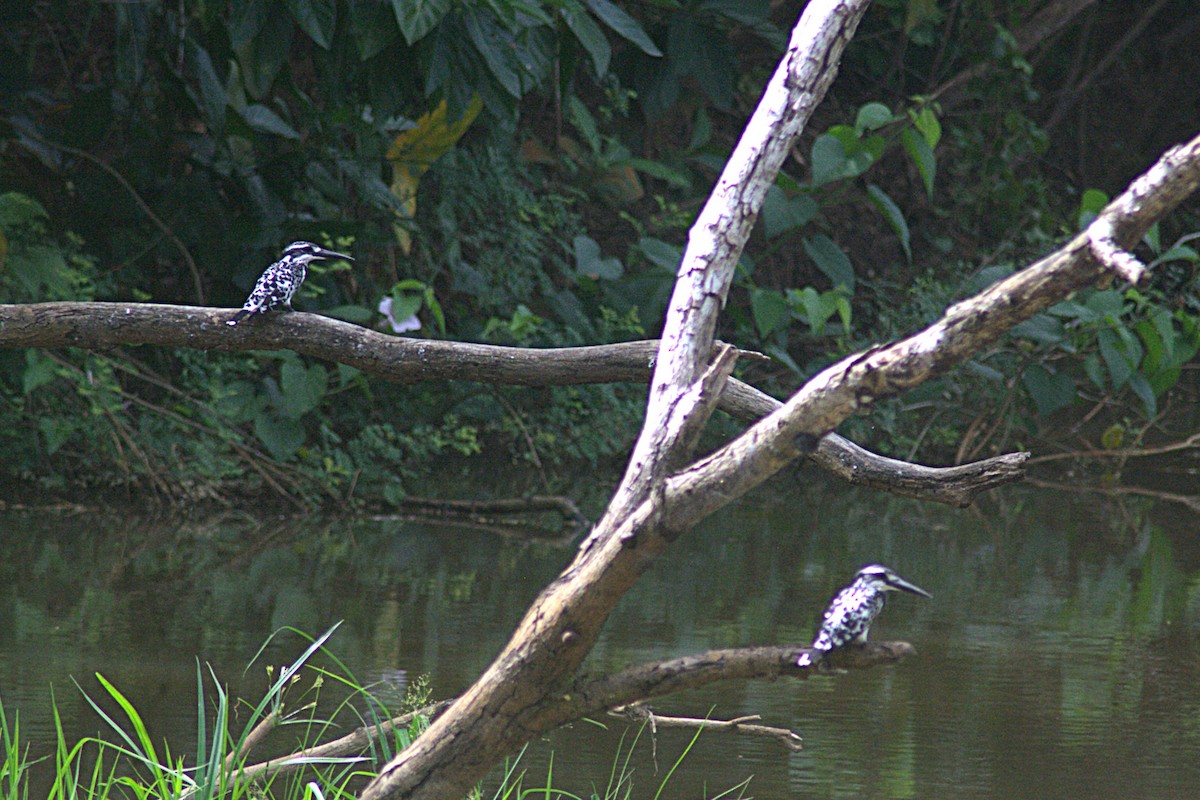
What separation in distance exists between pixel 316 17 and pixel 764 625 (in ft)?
6.05

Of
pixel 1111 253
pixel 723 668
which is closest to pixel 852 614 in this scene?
pixel 723 668

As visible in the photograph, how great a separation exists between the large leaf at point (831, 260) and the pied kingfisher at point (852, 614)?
359 cm

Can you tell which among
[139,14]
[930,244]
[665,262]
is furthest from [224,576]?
[930,244]

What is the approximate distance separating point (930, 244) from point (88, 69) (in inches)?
150

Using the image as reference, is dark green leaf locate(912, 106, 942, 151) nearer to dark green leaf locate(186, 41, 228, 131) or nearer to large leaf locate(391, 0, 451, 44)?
large leaf locate(391, 0, 451, 44)

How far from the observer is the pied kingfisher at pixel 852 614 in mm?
1186

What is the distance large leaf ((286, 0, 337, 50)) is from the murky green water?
53.3 inches

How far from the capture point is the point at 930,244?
6.38 m

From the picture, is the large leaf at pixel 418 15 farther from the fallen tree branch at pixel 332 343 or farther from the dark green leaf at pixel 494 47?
the fallen tree branch at pixel 332 343

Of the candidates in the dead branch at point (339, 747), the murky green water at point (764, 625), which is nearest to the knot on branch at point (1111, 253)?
the dead branch at point (339, 747)

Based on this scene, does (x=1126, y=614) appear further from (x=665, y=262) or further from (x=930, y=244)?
(x=930, y=244)

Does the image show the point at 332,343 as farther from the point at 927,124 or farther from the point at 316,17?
the point at 927,124

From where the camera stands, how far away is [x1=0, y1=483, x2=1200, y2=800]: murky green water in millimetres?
2273

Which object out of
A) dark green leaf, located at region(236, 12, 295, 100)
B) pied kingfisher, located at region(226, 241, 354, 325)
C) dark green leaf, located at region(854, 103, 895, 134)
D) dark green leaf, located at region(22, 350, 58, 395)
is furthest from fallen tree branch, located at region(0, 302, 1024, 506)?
dark green leaf, located at region(854, 103, 895, 134)
